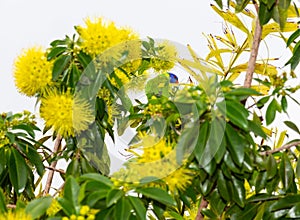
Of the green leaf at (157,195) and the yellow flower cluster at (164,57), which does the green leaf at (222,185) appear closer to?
the green leaf at (157,195)

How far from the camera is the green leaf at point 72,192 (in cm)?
84

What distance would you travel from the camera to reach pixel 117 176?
0.93 metres

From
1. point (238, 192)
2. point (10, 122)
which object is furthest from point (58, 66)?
point (238, 192)

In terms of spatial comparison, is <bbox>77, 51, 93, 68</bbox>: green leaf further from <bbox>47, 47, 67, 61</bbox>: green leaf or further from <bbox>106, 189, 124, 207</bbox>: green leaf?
<bbox>106, 189, 124, 207</bbox>: green leaf

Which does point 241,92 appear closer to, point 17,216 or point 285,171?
point 285,171

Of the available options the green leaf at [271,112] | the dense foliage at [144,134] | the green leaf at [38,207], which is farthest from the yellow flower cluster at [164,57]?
the green leaf at [38,207]

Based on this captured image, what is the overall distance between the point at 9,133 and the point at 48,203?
0.33 m

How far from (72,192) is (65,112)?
0.83 ft

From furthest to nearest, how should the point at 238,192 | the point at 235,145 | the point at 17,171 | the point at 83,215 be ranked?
1. the point at 17,171
2. the point at 238,192
3. the point at 235,145
4. the point at 83,215

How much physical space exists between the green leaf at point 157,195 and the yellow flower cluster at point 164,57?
46 centimetres

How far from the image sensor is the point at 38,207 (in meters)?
0.86

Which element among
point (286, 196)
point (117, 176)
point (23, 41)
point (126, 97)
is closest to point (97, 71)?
point (126, 97)

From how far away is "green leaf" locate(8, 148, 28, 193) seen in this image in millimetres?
1135

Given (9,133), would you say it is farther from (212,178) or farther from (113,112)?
(212,178)
